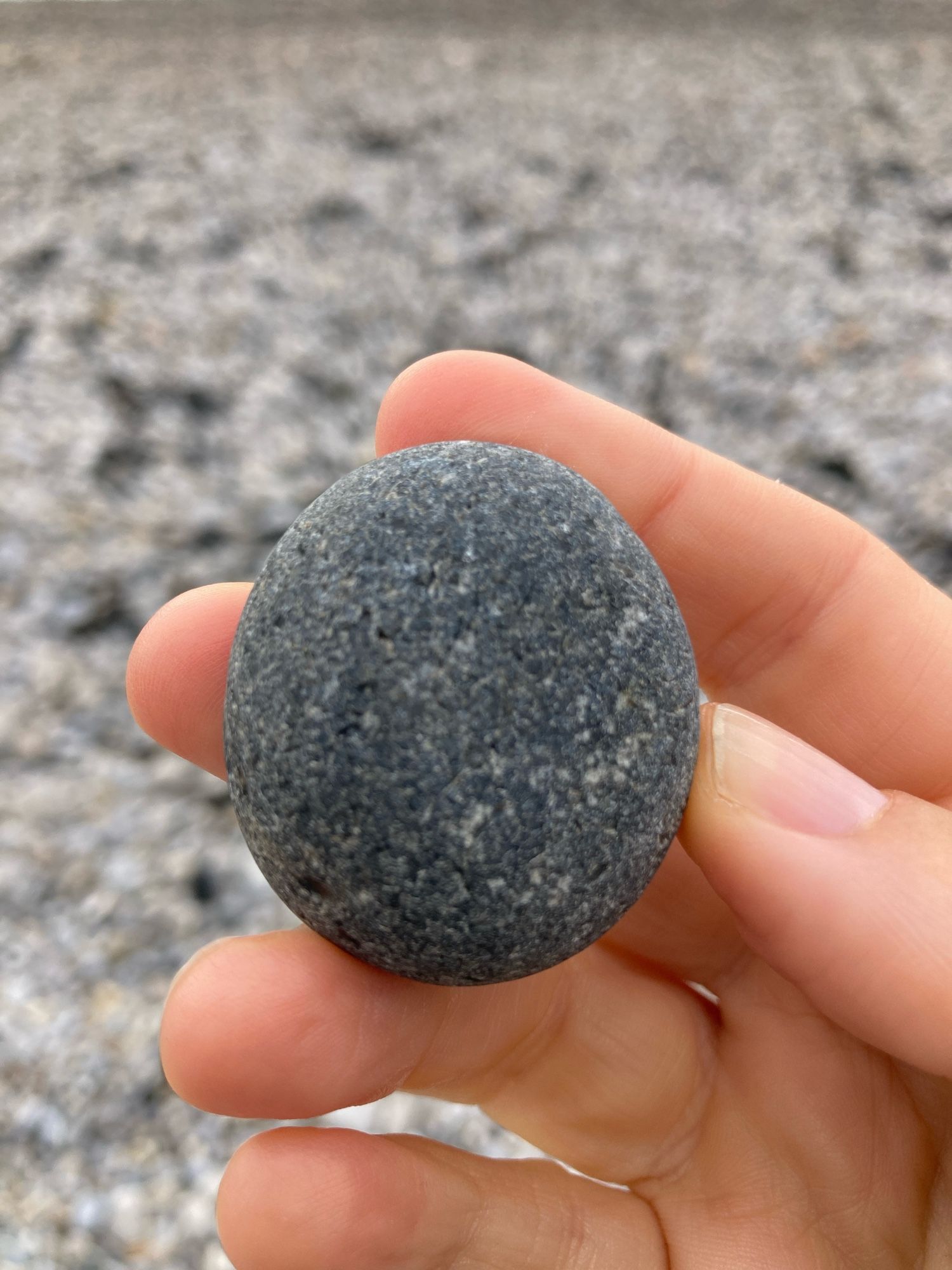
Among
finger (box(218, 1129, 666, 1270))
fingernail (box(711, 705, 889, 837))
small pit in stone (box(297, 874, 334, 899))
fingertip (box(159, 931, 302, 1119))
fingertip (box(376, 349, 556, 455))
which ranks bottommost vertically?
finger (box(218, 1129, 666, 1270))

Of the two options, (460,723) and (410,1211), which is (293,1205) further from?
(460,723)

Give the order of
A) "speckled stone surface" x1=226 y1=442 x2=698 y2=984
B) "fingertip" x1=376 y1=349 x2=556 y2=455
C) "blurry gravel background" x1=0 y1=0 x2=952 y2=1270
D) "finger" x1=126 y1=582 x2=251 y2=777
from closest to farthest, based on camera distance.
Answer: "speckled stone surface" x1=226 y1=442 x2=698 y2=984, "finger" x1=126 y1=582 x2=251 y2=777, "fingertip" x1=376 y1=349 x2=556 y2=455, "blurry gravel background" x1=0 y1=0 x2=952 y2=1270

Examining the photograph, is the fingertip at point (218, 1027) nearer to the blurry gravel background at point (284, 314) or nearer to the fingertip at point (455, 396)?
the blurry gravel background at point (284, 314)

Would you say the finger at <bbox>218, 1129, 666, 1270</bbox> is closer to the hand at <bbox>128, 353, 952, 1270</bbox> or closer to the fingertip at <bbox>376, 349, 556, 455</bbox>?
the hand at <bbox>128, 353, 952, 1270</bbox>

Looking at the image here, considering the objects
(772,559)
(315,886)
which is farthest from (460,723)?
(772,559)

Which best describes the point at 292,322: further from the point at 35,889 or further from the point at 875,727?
the point at 875,727

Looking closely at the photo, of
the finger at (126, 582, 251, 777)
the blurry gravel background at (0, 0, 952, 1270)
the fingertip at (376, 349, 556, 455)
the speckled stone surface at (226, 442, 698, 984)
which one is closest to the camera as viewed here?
the speckled stone surface at (226, 442, 698, 984)

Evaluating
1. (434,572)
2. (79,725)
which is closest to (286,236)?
(79,725)

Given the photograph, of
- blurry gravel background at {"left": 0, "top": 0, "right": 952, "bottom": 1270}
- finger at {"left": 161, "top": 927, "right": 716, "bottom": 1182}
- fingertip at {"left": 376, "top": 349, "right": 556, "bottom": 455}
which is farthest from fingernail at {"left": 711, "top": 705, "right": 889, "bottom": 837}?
blurry gravel background at {"left": 0, "top": 0, "right": 952, "bottom": 1270}
